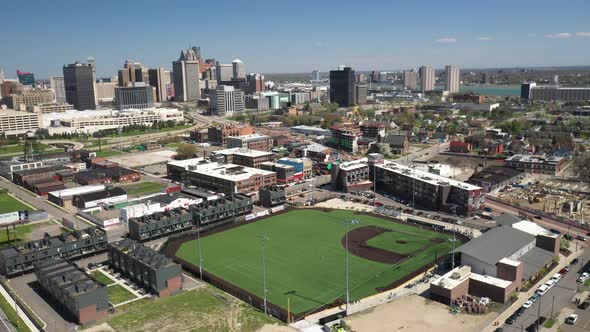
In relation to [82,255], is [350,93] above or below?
above

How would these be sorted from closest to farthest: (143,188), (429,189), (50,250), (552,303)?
(552,303) < (50,250) < (429,189) < (143,188)

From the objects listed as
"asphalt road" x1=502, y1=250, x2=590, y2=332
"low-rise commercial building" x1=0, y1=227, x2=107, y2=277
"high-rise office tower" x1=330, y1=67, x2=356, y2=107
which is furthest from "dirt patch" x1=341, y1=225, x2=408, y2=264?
"high-rise office tower" x1=330, y1=67, x2=356, y2=107

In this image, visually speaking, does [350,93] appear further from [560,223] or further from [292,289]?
[292,289]

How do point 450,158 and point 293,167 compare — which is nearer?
point 293,167

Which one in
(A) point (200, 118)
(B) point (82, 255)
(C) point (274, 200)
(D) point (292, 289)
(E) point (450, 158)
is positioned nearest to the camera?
(D) point (292, 289)

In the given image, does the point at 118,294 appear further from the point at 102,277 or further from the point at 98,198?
the point at 98,198

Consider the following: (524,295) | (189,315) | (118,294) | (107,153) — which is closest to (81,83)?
(107,153)

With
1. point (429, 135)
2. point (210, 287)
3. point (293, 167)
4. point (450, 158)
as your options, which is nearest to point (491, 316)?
point (210, 287)
